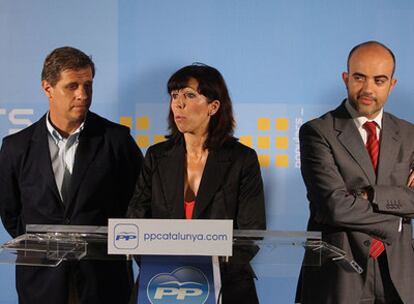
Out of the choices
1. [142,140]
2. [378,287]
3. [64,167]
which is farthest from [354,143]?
[142,140]

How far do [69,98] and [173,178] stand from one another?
866 millimetres

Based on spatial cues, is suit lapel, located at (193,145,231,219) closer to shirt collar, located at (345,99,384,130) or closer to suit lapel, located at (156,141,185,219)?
suit lapel, located at (156,141,185,219)

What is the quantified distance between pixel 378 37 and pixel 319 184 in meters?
1.60

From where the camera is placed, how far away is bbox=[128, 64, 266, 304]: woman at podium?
312cm

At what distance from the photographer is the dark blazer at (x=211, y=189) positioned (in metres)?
3.11

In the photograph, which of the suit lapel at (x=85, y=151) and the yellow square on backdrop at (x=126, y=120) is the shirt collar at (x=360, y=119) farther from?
the yellow square on backdrop at (x=126, y=120)

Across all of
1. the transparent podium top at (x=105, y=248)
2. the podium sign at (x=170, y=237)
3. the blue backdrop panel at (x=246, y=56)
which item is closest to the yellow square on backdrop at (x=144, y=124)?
the blue backdrop panel at (x=246, y=56)

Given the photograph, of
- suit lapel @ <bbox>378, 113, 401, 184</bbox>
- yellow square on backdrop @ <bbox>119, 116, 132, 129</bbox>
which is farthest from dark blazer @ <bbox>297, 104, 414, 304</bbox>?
yellow square on backdrop @ <bbox>119, 116, 132, 129</bbox>

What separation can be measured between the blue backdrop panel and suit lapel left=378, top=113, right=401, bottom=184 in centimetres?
104

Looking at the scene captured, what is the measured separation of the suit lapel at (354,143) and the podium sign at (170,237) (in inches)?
53.9

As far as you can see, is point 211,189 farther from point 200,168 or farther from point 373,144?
point 373,144

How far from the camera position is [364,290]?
2.95 metres

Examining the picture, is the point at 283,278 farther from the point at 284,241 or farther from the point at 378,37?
the point at 378,37

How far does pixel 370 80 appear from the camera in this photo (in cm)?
335
